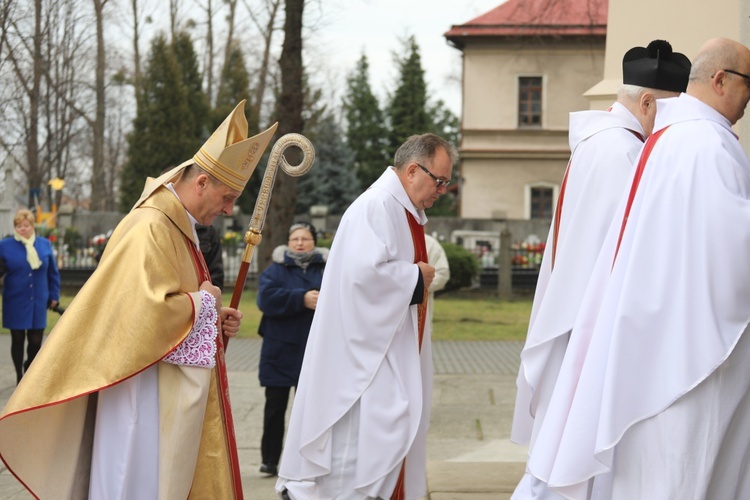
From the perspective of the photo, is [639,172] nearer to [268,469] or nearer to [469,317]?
[268,469]

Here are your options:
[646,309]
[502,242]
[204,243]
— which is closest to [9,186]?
[502,242]

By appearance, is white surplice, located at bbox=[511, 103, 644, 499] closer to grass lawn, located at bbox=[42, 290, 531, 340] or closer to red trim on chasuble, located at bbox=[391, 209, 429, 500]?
red trim on chasuble, located at bbox=[391, 209, 429, 500]

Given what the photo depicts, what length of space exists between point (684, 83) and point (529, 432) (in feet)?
6.04

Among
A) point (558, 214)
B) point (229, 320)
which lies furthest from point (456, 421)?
point (229, 320)

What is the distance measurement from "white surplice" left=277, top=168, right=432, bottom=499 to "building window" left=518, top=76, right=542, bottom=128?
3222 centimetres

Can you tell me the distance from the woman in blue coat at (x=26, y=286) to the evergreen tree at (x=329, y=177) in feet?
100

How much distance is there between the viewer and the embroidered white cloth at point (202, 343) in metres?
4.15

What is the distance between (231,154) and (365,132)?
49694mm

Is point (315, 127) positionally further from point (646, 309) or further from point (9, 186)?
point (646, 309)

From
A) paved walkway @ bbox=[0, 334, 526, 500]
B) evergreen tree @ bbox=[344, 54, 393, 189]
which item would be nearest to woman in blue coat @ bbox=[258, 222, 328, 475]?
paved walkway @ bbox=[0, 334, 526, 500]

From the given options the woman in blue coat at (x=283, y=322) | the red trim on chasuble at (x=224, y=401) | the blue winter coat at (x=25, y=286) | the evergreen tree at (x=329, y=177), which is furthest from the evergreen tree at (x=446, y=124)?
the red trim on chasuble at (x=224, y=401)

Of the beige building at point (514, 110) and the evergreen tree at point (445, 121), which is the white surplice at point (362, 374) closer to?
the beige building at point (514, 110)

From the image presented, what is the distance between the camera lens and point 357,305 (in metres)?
5.47

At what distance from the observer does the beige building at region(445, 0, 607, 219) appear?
3647 cm
